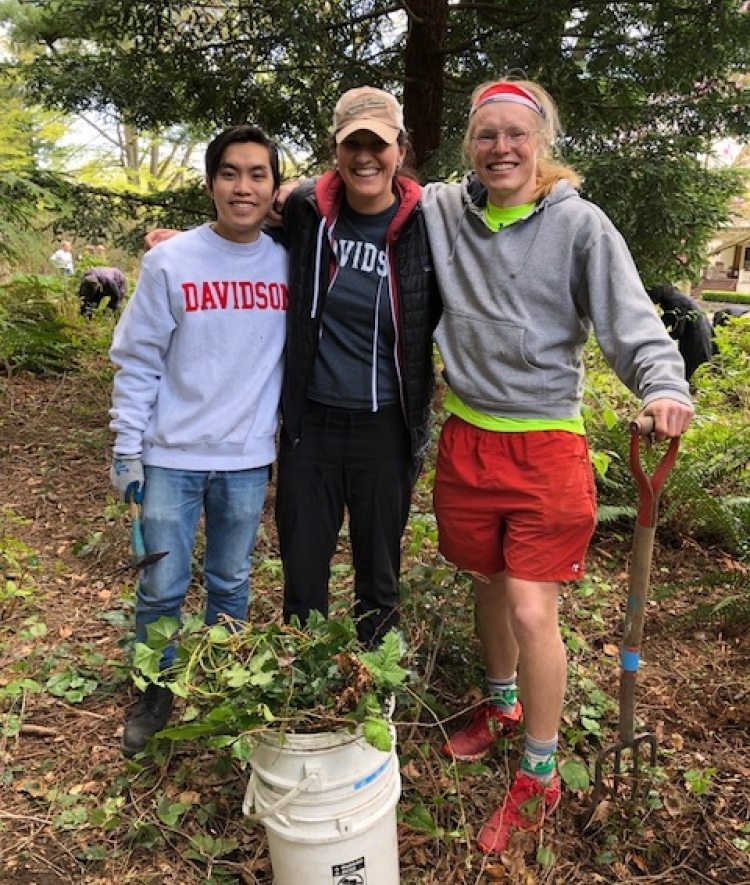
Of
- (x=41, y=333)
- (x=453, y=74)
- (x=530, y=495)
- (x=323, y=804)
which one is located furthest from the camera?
(x=41, y=333)

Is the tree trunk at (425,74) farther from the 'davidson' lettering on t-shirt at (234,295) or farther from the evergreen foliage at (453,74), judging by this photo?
the 'davidson' lettering on t-shirt at (234,295)

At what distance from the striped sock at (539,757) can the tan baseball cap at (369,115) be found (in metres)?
1.87

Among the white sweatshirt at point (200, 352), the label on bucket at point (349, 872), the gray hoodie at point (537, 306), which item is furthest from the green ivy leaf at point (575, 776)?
the white sweatshirt at point (200, 352)

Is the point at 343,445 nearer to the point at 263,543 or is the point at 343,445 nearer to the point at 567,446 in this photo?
the point at 567,446

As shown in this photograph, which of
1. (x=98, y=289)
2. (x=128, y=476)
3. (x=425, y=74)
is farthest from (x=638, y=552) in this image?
(x=98, y=289)

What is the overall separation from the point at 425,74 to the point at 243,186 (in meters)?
2.93

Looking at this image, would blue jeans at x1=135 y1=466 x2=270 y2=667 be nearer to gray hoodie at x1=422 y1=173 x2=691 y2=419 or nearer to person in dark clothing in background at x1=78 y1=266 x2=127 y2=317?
gray hoodie at x1=422 y1=173 x2=691 y2=419

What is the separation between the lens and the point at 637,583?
83.7 inches

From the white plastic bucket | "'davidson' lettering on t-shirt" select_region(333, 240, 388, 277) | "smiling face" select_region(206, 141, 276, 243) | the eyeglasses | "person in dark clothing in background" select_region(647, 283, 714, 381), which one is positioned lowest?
the white plastic bucket

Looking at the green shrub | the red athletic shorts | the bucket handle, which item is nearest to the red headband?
the red athletic shorts

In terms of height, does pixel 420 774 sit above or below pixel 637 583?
below

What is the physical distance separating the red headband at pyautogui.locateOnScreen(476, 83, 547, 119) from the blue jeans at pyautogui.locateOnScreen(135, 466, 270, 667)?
137cm

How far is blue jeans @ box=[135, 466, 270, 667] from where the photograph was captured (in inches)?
95.9

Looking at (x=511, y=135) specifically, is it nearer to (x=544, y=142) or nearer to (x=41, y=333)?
(x=544, y=142)
